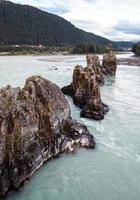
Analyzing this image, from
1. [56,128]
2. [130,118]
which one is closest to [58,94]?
[56,128]

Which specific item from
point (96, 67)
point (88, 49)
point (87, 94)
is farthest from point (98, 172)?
point (88, 49)

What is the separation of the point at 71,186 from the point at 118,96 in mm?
34248

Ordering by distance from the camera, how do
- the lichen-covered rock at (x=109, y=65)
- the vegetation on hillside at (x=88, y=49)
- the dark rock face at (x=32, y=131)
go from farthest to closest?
the vegetation on hillside at (x=88, y=49) < the lichen-covered rock at (x=109, y=65) < the dark rock face at (x=32, y=131)

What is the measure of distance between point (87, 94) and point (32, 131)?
19791mm

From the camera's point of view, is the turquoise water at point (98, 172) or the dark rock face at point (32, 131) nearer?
the dark rock face at point (32, 131)

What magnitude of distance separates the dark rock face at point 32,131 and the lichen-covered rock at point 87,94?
24.5 ft

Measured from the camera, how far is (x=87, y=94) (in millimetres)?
44000

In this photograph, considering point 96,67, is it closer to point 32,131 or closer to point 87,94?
point 87,94

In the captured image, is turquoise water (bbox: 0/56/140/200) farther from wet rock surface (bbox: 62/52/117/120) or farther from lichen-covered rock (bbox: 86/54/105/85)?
lichen-covered rock (bbox: 86/54/105/85)

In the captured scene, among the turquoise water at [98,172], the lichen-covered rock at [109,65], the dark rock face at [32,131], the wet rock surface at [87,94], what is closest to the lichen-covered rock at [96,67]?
the lichen-covered rock at [109,65]

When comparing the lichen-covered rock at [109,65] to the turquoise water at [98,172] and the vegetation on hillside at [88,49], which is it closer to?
the turquoise water at [98,172]

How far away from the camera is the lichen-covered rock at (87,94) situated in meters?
39.8

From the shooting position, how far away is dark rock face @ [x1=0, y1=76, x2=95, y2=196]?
22266 mm

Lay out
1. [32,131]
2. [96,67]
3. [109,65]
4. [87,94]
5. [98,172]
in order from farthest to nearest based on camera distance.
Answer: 1. [109,65]
2. [96,67]
3. [87,94]
4. [98,172]
5. [32,131]
